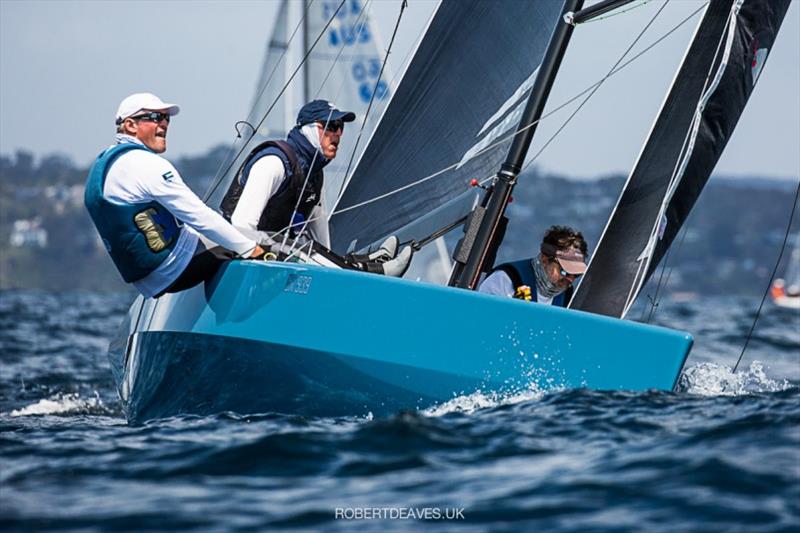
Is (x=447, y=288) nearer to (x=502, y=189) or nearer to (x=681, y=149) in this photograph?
(x=502, y=189)

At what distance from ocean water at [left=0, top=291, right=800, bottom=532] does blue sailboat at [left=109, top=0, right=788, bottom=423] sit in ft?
0.34

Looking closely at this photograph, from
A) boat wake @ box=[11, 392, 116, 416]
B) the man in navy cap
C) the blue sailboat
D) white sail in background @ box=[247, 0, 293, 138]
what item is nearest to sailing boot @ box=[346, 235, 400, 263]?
the man in navy cap

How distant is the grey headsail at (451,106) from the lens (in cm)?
548

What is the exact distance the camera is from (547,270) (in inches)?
195

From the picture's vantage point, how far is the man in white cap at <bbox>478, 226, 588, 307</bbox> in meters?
4.84

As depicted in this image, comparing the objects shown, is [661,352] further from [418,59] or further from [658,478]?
[418,59]

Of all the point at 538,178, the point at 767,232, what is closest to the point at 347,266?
the point at 538,178

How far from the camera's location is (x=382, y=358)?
13.2 feet

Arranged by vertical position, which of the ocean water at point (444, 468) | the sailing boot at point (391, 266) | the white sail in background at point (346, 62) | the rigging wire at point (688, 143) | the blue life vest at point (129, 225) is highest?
the white sail in background at point (346, 62)

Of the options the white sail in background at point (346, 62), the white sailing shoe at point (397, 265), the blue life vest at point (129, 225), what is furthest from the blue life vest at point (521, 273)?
the white sail in background at point (346, 62)

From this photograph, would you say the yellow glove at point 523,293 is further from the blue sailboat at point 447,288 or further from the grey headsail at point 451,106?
the grey headsail at point 451,106

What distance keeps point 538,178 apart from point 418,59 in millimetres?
86249

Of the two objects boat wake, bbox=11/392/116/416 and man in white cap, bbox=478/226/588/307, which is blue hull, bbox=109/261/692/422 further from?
boat wake, bbox=11/392/116/416

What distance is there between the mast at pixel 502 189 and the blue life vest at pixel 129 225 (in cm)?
106
